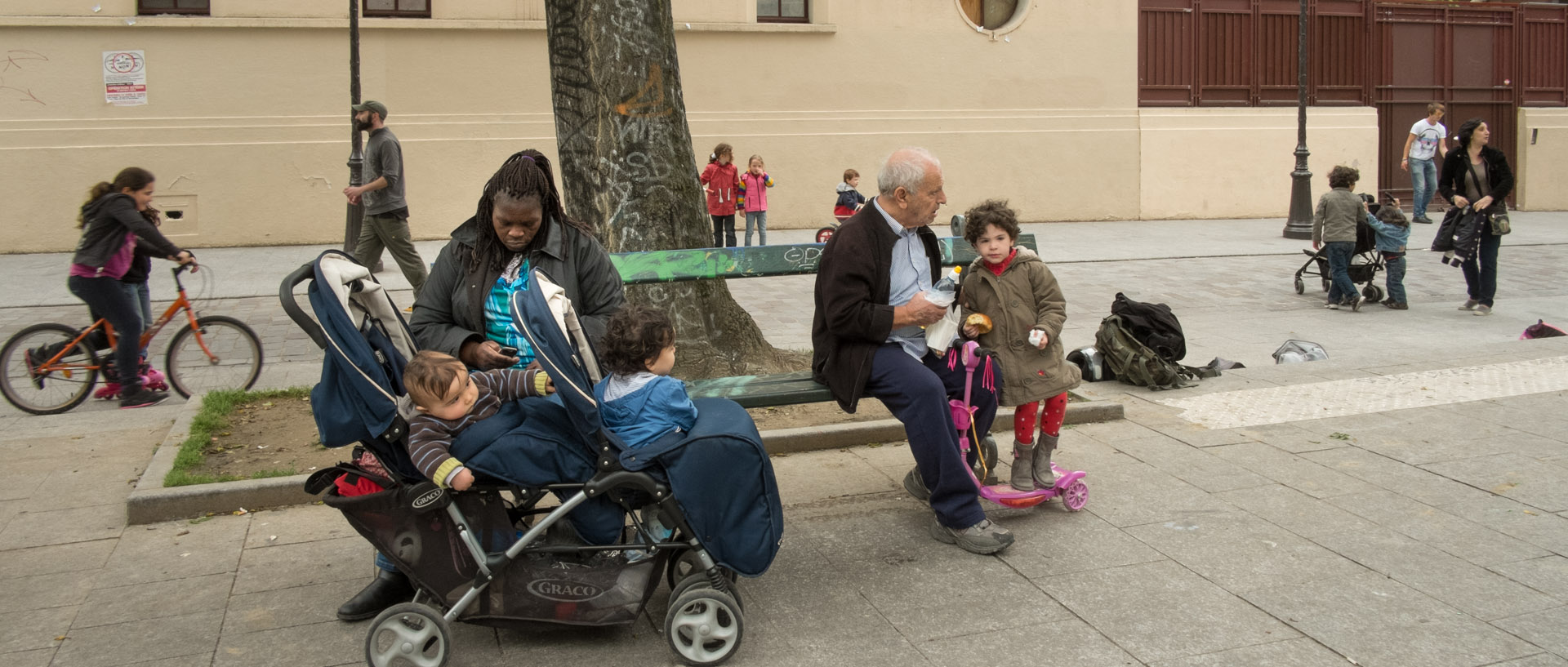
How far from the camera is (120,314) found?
716 centimetres

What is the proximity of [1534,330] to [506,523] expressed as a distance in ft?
28.7

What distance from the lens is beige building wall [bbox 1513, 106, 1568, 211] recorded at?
22094 mm

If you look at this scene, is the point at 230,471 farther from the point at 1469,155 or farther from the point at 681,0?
the point at 681,0

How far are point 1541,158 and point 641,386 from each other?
928 inches

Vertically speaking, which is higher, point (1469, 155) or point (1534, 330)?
point (1469, 155)

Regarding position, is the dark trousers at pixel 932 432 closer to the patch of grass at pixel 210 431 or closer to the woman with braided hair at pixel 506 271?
the woman with braided hair at pixel 506 271

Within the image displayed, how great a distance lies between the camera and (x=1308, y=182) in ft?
55.8

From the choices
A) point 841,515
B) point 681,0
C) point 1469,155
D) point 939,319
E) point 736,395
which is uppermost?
point 681,0

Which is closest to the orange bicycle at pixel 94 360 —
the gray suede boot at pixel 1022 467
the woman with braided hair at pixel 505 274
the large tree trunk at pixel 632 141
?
the large tree trunk at pixel 632 141

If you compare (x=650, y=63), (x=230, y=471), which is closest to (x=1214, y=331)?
(x=650, y=63)

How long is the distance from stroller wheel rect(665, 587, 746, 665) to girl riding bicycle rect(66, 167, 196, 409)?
16.0ft

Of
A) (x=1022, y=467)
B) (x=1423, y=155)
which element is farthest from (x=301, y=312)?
(x=1423, y=155)

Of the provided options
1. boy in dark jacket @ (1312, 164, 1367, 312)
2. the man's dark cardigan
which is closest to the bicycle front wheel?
the man's dark cardigan

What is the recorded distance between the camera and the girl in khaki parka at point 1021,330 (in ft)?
16.0
